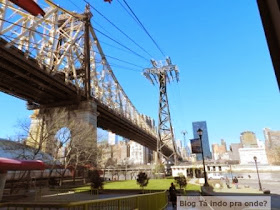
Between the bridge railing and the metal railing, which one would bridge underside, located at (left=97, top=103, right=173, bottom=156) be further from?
the metal railing

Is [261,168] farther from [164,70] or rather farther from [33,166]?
[33,166]

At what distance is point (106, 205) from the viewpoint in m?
5.55

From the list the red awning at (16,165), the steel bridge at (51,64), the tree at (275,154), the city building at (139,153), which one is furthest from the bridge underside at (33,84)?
the city building at (139,153)

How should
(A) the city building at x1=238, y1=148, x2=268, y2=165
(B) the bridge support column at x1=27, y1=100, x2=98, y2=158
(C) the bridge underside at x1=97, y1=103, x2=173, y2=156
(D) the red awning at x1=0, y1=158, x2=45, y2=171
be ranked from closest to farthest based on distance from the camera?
(D) the red awning at x1=0, y1=158, x2=45, y2=171 → (B) the bridge support column at x1=27, y1=100, x2=98, y2=158 → (C) the bridge underside at x1=97, y1=103, x2=173, y2=156 → (A) the city building at x1=238, y1=148, x2=268, y2=165

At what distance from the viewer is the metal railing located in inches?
169

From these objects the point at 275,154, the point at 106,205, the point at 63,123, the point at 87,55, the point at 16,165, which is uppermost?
the point at 87,55

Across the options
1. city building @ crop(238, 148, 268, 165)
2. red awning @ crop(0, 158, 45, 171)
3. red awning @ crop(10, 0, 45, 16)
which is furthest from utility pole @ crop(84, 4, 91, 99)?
city building @ crop(238, 148, 268, 165)

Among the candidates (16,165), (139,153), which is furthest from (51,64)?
(139,153)

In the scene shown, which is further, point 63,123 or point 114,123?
point 114,123

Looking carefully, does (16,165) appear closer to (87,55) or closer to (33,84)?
(33,84)

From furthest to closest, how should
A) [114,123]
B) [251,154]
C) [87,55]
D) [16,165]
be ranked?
[251,154], [114,123], [87,55], [16,165]

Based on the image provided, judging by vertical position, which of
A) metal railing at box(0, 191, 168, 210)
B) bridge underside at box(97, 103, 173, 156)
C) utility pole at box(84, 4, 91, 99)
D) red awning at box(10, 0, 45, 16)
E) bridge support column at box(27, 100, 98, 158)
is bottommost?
metal railing at box(0, 191, 168, 210)

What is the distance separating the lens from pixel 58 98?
109ft

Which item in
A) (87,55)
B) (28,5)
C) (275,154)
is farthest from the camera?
(275,154)
